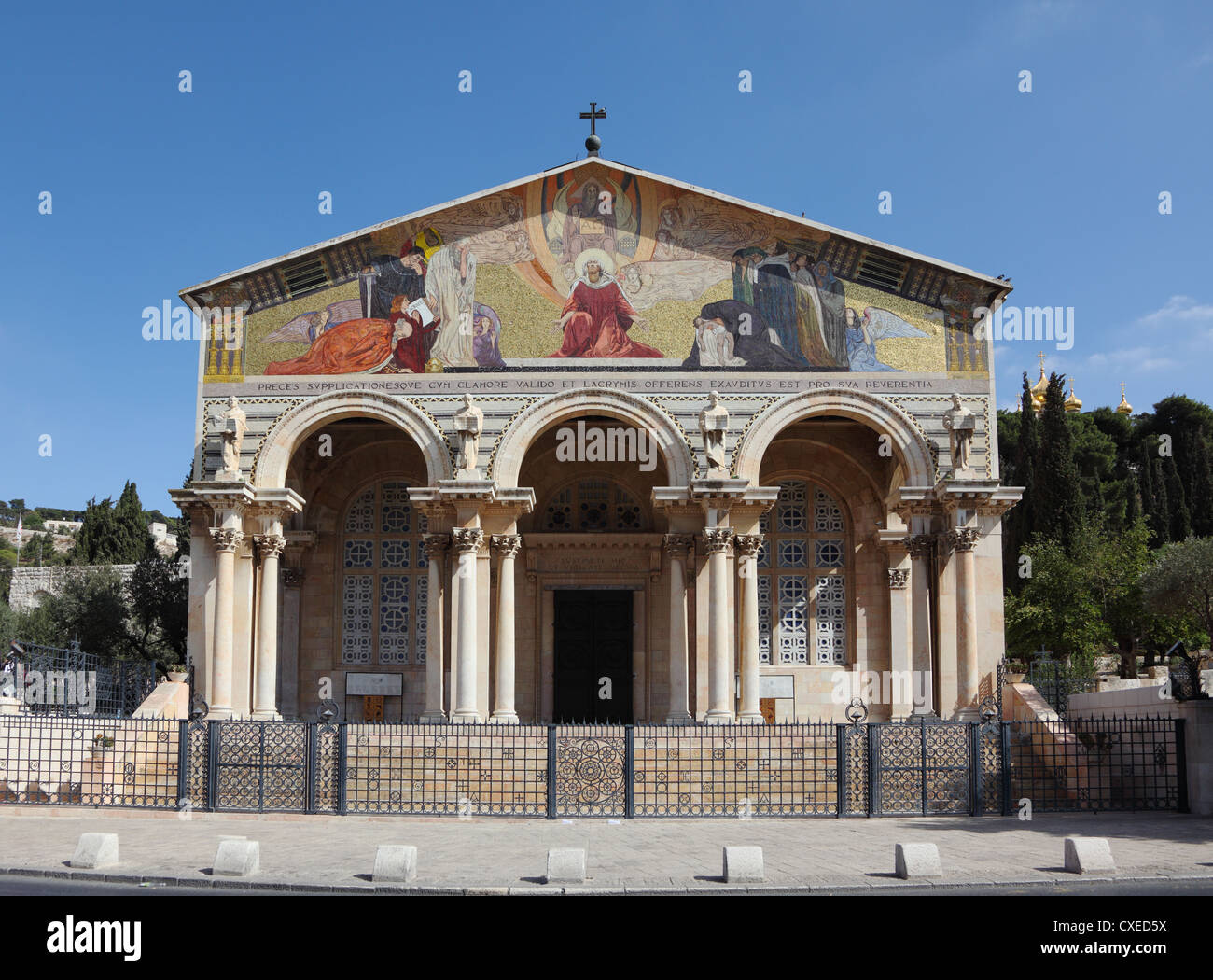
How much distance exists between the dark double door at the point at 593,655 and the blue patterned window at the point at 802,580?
130 inches

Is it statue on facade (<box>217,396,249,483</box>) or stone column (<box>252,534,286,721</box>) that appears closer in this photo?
statue on facade (<box>217,396,249,483</box>)

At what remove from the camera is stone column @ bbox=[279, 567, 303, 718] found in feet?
96.4

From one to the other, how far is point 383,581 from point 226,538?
5.17 m

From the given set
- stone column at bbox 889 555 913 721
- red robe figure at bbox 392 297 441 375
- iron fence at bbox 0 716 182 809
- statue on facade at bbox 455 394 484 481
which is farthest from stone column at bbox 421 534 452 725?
stone column at bbox 889 555 913 721

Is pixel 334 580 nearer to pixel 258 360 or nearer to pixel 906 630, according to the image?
pixel 258 360

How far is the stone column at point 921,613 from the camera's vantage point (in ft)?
85.2

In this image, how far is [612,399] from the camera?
2669 centimetres

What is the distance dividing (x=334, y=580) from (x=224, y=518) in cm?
463

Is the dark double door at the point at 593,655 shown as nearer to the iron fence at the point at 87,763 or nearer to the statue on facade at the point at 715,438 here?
the statue on facade at the point at 715,438

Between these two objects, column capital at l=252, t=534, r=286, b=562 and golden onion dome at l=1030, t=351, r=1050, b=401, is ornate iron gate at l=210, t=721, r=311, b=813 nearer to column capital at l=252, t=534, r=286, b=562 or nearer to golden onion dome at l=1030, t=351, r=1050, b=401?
column capital at l=252, t=534, r=286, b=562

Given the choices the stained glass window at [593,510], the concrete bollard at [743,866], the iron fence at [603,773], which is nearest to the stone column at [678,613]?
the stained glass window at [593,510]

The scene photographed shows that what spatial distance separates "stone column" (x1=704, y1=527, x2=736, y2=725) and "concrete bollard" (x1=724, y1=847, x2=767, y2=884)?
12706 millimetres

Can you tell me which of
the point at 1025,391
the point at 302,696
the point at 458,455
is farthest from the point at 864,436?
the point at 1025,391
